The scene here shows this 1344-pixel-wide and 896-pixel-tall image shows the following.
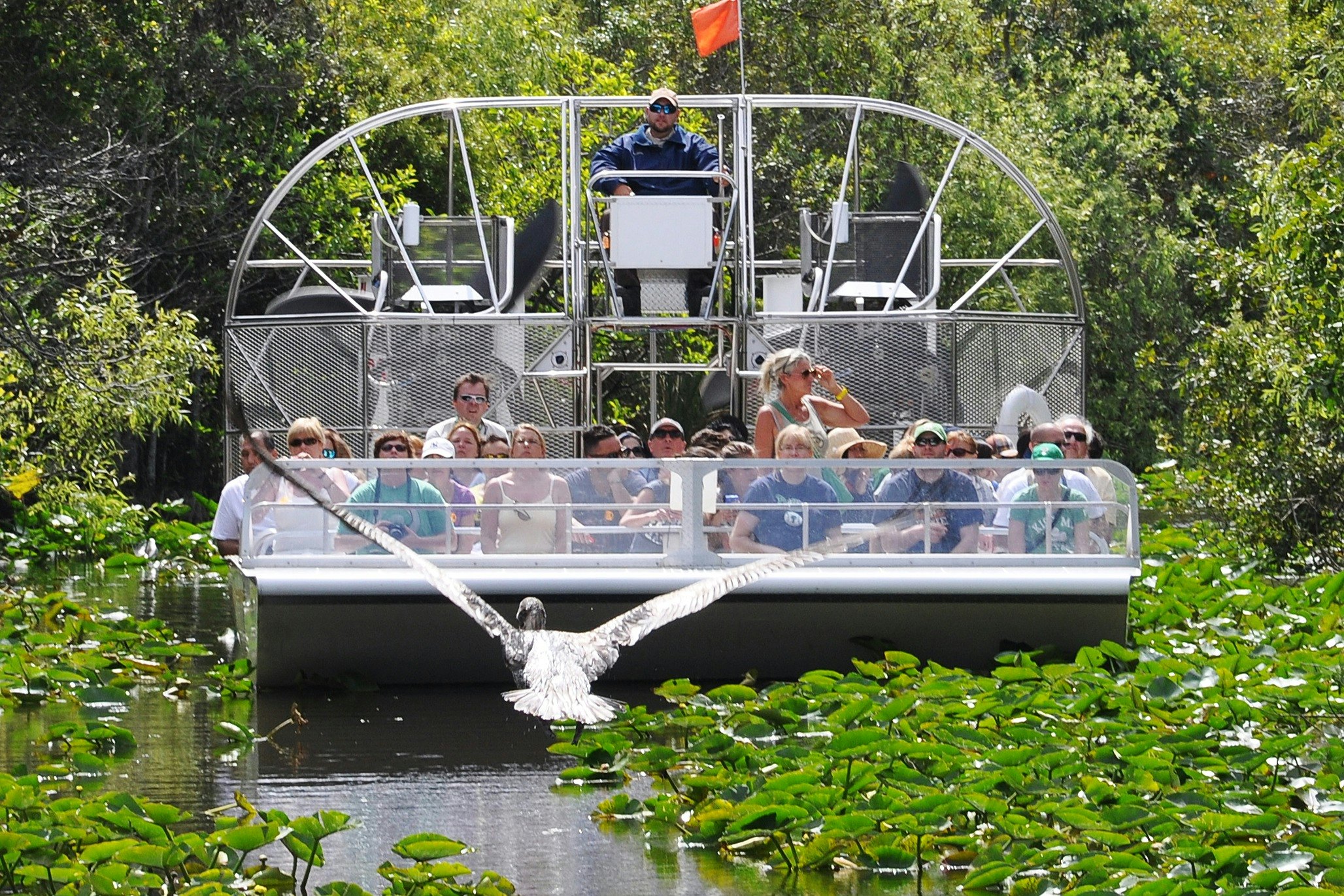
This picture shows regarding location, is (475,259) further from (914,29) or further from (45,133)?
(914,29)

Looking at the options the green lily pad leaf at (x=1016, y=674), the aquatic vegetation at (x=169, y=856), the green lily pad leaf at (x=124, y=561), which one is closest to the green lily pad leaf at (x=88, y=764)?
the aquatic vegetation at (x=169, y=856)

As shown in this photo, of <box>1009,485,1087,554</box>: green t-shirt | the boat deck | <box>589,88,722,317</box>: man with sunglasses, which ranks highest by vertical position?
<box>589,88,722,317</box>: man with sunglasses

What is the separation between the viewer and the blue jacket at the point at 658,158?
13.2 m

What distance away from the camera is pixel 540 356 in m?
12.7

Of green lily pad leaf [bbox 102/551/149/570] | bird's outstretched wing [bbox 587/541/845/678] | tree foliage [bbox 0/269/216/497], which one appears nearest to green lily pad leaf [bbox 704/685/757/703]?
bird's outstretched wing [bbox 587/541/845/678]

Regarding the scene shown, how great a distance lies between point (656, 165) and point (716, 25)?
8.82ft

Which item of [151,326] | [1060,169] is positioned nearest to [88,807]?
[151,326]

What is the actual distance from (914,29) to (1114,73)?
3966mm

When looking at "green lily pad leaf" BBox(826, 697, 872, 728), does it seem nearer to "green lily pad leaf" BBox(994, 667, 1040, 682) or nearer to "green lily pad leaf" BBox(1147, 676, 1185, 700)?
"green lily pad leaf" BBox(994, 667, 1040, 682)

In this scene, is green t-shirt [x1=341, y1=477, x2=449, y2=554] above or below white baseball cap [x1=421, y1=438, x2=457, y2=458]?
below

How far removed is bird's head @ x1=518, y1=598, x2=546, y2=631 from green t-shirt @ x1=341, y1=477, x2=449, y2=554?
1.02 metres

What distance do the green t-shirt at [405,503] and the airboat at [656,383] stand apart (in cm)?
8

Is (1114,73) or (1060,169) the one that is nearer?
(1060,169)

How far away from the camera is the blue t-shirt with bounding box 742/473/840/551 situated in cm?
1009
